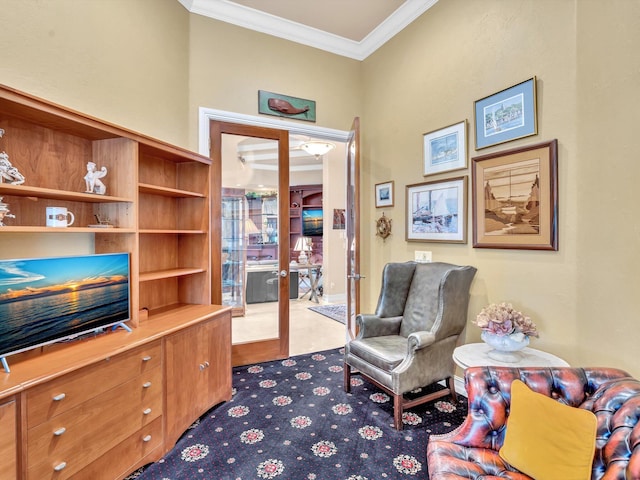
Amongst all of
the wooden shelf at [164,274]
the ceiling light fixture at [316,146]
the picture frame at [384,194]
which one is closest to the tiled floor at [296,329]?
the wooden shelf at [164,274]

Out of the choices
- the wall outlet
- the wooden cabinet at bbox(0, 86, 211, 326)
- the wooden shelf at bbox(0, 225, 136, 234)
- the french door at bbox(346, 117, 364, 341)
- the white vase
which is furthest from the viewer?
the french door at bbox(346, 117, 364, 341)

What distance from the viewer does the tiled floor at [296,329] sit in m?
3.53

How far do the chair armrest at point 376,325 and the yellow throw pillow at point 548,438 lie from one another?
149 cm

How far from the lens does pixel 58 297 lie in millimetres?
1708

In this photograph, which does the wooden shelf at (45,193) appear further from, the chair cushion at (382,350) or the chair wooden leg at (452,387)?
the chair wooden leg at (452,387)

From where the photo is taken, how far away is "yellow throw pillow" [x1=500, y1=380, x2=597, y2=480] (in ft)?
3.84

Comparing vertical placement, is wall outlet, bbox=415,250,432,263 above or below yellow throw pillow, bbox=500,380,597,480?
above

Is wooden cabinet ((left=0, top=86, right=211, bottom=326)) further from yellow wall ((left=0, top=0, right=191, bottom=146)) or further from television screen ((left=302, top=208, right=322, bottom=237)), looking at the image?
television screen ((left=302, top=208, right=322, bottom=237))

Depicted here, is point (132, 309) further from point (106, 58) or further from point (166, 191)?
point (106, 58)

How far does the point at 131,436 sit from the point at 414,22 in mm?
4123

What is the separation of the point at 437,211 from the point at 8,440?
10.1ft

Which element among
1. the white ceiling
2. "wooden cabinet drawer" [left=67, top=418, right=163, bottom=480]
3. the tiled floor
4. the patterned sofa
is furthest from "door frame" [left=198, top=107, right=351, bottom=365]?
the patterned sofa

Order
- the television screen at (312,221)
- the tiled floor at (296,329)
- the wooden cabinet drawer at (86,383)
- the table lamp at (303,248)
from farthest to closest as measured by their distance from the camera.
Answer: the television screen at (312,221) < the table lamp at (303,248) < the tiled floor at (296,329) < the wooden cabinet drawer at (86,383)

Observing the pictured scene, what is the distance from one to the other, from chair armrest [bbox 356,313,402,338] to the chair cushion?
0.05m
